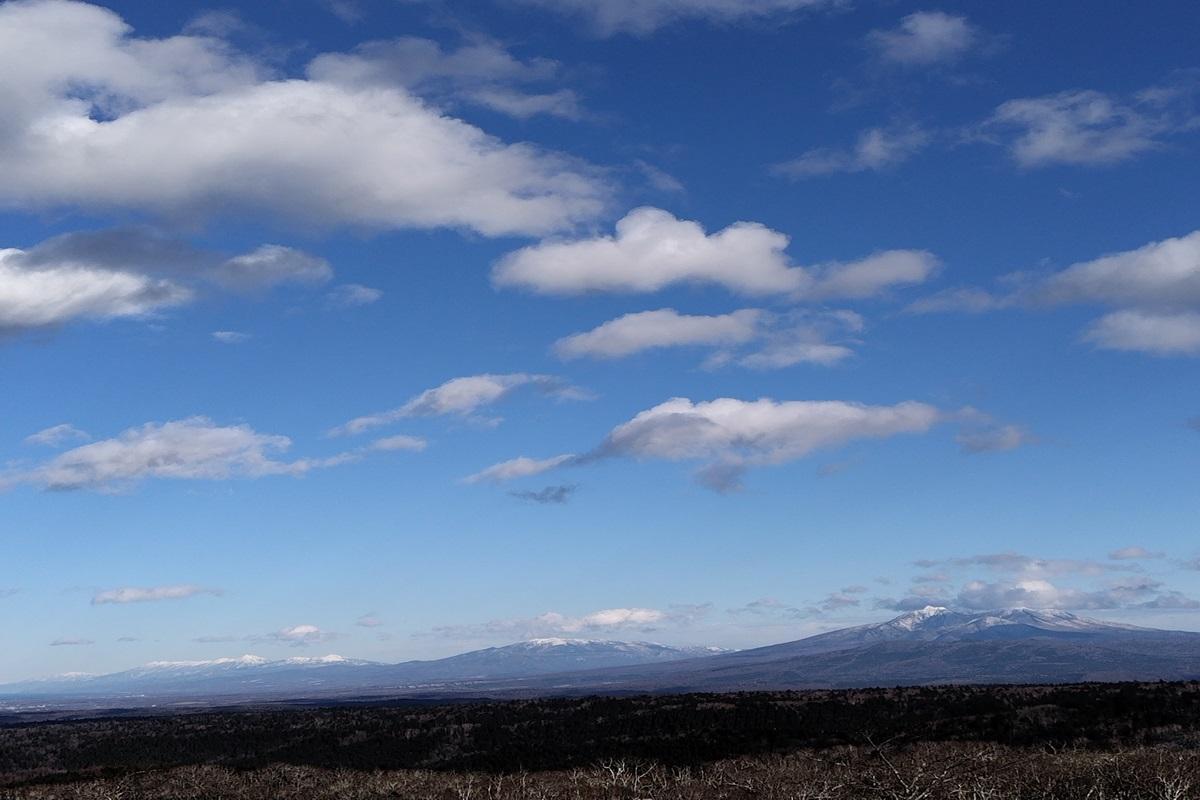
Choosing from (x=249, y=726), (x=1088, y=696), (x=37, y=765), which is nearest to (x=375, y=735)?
(x=249, y=726)

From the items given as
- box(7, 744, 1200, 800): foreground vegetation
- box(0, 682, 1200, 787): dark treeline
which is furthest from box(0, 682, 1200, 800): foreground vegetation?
box(0, 682, 1200, 787): dark treeline

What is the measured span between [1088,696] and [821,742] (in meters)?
19.3

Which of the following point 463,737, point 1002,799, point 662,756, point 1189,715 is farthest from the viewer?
point 463,737

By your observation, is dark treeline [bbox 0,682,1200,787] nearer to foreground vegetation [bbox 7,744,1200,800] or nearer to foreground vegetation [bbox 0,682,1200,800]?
foreground vegetation [bbox 0,682,1200,800]

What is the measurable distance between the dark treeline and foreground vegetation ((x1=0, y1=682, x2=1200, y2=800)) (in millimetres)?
228

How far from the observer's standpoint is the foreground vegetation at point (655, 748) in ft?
81.6

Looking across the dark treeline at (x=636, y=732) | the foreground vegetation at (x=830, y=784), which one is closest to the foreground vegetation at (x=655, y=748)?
the foreground vegetation at (x=830, y=784)

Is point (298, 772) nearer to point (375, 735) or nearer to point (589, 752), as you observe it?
point (589, 752)

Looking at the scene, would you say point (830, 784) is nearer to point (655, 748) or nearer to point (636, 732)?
point (655, 748)

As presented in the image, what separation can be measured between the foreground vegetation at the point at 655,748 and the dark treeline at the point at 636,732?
228mm

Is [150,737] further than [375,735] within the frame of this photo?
Yes

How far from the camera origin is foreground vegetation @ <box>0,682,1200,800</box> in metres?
24.9

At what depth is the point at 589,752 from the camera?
61062 millimetres

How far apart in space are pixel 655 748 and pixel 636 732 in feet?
19.6
